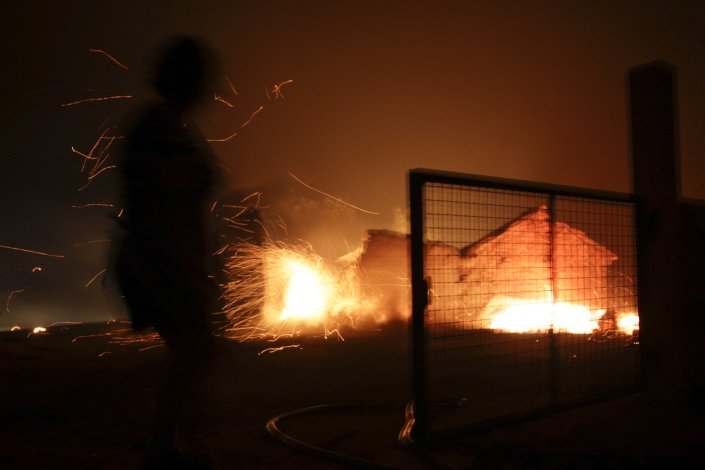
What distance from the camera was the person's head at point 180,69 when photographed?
8.09ft

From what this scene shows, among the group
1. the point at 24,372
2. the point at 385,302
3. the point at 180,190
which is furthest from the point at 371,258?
the point at 180,190

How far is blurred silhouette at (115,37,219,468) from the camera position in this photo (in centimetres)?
219

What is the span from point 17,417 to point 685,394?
195 inches

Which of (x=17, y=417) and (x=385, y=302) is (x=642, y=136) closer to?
(x=17, y=417)

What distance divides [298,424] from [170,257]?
184 cm

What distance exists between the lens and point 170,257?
2193 millimetres

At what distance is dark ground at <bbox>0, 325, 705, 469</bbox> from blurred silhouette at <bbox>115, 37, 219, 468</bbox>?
21 centimetres

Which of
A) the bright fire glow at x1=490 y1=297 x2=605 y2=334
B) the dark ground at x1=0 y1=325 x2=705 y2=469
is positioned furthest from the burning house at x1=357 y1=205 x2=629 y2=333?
the dark ground at x1=0 y1=325 x2=705 y2=469

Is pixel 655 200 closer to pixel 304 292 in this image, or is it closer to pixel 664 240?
pixel 664 240

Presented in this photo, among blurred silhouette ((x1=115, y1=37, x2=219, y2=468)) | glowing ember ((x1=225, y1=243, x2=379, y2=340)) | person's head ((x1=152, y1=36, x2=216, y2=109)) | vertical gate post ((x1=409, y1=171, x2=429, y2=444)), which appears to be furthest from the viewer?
glowing ember ((x1=225, y1=243, x2=379, y2=340))

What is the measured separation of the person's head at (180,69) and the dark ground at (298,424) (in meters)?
1.22

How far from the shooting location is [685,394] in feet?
13.2

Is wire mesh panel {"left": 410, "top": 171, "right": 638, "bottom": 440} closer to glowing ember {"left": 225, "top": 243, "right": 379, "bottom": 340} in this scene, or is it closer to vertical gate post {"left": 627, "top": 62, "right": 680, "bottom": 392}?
vertical gate post {"left": 627, "top": 62, "right": 680, "bottom": 392}

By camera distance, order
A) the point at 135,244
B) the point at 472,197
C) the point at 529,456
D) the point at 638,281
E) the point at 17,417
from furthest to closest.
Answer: the point at 638,281 < the point at 17,417 < the point at 472,197 < the point at 529,456 < the point at 135,244
